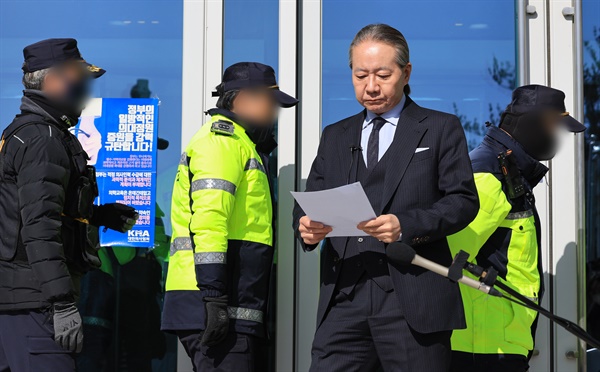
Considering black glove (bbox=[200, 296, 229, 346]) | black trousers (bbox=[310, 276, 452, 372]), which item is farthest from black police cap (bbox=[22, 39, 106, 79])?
black trousers (bbox=[310, 276, 452, 372])

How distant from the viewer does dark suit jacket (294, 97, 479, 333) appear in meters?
3.68

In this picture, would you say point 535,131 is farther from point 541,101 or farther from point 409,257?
point 409,257

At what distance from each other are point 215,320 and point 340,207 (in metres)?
1.38

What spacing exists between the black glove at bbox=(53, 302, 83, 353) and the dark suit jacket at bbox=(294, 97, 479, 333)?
114 centimetres

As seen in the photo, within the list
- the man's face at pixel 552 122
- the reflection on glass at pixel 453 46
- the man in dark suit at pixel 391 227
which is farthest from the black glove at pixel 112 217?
the man's face at pixel 552 122

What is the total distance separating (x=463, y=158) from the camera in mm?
3848

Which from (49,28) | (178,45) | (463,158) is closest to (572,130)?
(463,158)

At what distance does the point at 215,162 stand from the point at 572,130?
2028 millimetres

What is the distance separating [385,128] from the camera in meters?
3.96

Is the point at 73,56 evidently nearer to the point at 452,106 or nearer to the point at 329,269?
the point at 329,269

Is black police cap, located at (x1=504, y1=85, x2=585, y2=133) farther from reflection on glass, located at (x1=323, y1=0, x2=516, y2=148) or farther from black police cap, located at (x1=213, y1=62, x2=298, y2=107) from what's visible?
black police cap, located at (x1=213, y1=62, x2=298, y2=107)

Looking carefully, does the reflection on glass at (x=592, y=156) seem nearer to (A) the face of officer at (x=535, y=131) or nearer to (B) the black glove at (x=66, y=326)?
(A) the face of officer at (x=535, y=131)

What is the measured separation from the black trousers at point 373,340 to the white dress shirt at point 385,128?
57cm

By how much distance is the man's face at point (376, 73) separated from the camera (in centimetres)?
386
